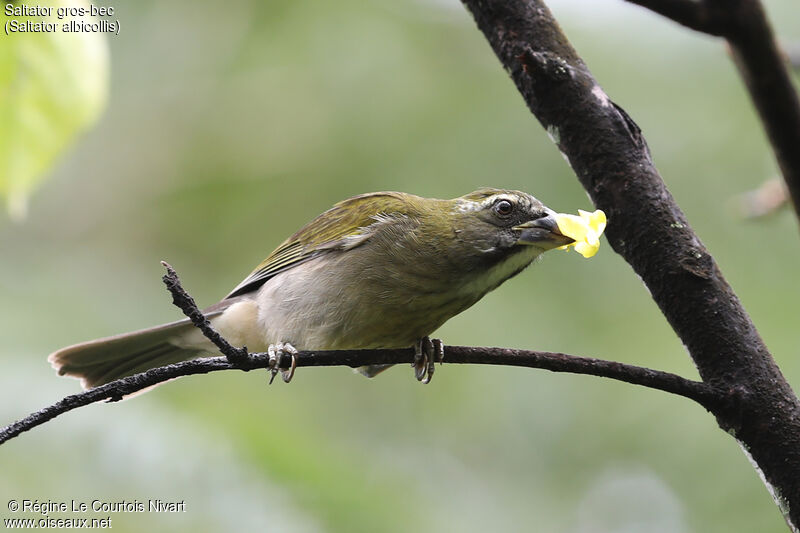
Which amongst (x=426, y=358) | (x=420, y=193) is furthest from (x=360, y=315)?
(x=420, y=193)

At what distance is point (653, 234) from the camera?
2592 millimetres

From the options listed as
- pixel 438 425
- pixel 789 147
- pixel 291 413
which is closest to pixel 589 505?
pixel 438 425

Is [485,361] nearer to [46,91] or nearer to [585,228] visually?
[585,228]

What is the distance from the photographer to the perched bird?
12.9ft

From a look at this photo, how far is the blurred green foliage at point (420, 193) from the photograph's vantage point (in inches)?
220

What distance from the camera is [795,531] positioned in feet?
7.68

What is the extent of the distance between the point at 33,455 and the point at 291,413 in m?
1.71

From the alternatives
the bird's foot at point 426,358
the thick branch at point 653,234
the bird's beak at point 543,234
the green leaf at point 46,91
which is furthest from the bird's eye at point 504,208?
the green leaf at point 46,91

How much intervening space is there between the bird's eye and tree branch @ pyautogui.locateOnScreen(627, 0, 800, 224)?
2.07m

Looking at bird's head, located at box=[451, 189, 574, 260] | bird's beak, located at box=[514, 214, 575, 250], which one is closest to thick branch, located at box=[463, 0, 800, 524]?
bird's beak, located at box=[514, 214, 575, 250]

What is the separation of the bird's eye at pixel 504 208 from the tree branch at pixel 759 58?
2.07 metres

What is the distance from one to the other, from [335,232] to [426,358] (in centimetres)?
103

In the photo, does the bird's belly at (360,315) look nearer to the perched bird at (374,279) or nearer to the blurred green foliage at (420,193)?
the perched bird at (374,279)

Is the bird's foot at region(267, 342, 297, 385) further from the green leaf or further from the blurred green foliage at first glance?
the green leaf
